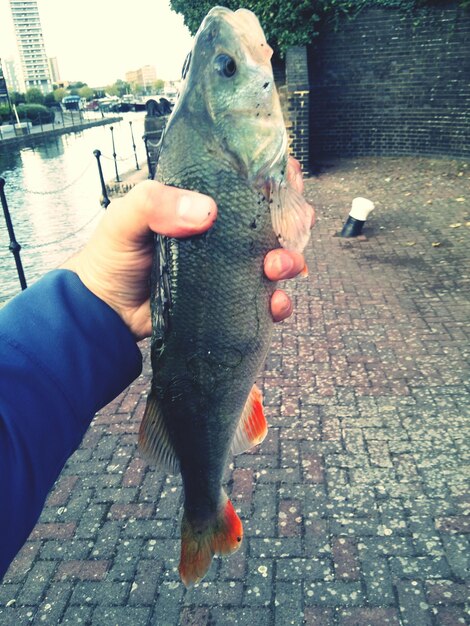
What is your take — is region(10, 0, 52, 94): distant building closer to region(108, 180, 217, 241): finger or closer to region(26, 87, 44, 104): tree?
region(26, 87, 44, 104): tree

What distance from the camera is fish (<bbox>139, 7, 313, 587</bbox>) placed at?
1.77 metres

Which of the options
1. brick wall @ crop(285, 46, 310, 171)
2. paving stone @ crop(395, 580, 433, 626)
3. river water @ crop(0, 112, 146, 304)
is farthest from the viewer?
brick wall @ crop(285, 46, 310, 171)

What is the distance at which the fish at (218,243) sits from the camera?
177cm

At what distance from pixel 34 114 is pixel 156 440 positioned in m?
53.1

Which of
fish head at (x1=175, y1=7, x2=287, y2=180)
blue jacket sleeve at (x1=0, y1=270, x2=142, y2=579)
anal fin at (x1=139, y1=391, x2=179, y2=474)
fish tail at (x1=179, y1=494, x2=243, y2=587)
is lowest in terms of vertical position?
fish tail at (x1=179, y1=494, x2=243, y2=587)

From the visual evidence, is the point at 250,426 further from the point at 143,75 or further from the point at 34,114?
the point at 143,75

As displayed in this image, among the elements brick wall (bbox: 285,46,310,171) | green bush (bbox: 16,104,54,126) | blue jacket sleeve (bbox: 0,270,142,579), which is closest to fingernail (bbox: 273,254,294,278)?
blue jacket sleeve (bbox: 0,270,142,579)

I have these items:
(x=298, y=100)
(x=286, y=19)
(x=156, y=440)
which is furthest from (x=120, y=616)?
(x=286, y=19)

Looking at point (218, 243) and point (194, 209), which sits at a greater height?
point (194, 209)

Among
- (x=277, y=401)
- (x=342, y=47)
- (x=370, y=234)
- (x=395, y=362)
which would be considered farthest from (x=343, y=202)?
(x=277, y=401)

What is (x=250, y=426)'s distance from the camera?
2.27 m

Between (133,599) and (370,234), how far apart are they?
24.1ft

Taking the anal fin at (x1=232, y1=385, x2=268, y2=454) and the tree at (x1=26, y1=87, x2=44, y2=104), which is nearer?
the anal fin at (x1=232, y1=385, x2=268, y2=454)

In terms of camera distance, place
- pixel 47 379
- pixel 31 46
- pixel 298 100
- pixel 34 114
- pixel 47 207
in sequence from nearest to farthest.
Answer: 1. pixel 47 379
2. pixel 298 100
3. pixel 47 207
4. pixel 34 114
5. pixel 31 46
